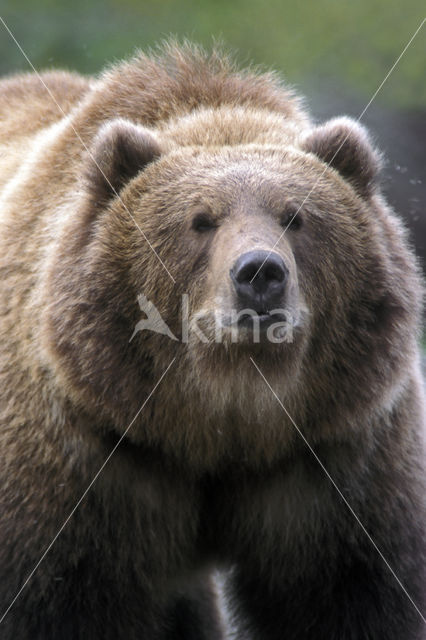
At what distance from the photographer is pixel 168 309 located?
17.5 feet

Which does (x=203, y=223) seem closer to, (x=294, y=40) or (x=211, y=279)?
(x=211, y=279)

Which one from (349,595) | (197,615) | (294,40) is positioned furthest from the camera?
(294,40)

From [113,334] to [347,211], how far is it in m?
1.21

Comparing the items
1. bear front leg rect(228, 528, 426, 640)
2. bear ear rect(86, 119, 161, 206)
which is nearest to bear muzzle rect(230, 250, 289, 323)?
bear ear rect(86, 119, 161, 206)

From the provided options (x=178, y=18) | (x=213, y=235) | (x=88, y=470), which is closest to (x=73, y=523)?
(x=88, y=470)

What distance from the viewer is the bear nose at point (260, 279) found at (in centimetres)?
473

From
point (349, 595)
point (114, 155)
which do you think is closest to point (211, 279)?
point (114, 155)

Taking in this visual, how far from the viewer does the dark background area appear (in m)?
14.0

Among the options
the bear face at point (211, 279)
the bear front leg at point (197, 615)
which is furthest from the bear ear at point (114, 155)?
the bear front leg at point (197, 615)

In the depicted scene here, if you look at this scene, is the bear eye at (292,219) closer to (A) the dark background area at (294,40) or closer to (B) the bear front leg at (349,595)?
(B) the bear front leg at (349,595)

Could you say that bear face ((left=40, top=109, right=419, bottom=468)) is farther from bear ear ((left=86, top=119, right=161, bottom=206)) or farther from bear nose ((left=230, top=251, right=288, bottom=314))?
bear nose ((left=230, top=251, right=288, bottom=314))

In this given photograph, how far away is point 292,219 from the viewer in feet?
17.4

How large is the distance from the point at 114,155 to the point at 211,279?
823 mm
